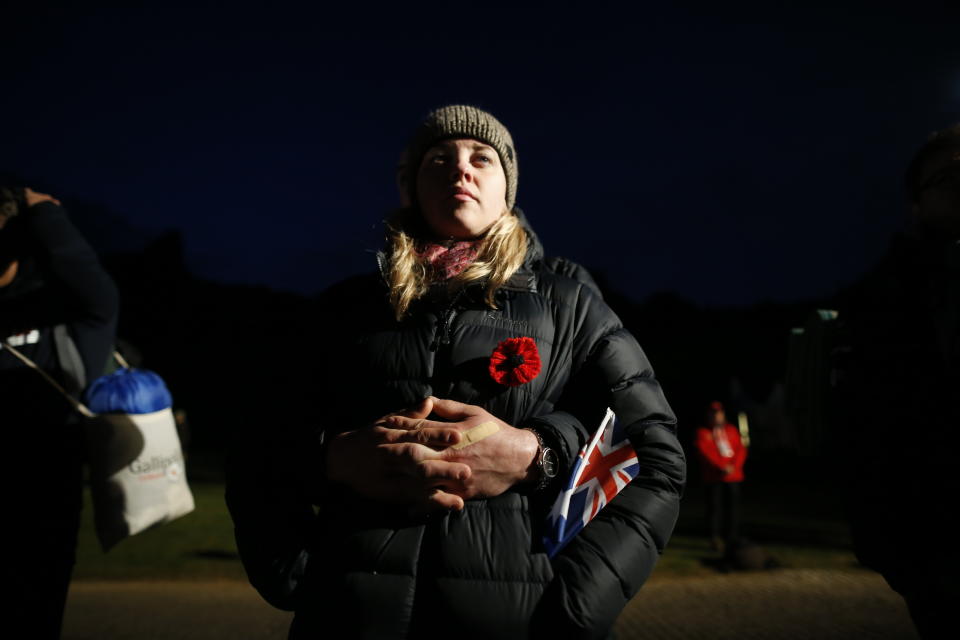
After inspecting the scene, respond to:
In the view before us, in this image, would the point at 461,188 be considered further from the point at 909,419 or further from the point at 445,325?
the point at 909,419

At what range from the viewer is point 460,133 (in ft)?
6.81

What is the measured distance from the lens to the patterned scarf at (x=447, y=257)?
6.10ft

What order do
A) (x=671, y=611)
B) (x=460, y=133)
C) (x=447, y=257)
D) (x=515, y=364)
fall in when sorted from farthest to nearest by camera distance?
(x=671, y=611)
(x=460, y=133)
(x=447, y=257)
(x=515, y=364)

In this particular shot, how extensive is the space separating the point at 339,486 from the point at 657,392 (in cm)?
94

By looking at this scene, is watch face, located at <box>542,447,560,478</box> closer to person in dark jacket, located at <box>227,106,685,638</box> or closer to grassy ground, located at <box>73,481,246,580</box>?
person in dark jacket, located at <box>227,106,685,638</box>

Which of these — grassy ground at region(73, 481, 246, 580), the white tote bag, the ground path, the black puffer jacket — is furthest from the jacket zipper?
grassy ground at region(73, 481, 246, 580)

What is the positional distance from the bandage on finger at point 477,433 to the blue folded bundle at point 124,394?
161cm

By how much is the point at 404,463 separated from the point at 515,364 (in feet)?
1.24

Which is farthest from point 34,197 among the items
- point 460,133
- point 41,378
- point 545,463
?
point 545,463

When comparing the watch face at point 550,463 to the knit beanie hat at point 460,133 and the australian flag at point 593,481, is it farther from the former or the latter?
the knit beanie hat at point 460,133

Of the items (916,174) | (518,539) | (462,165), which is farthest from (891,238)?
(518,539)

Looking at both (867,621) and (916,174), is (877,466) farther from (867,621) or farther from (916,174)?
(867,621)

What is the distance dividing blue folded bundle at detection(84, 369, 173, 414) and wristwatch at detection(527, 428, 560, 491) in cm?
172

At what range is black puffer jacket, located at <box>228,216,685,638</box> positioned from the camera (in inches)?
57.5
